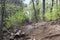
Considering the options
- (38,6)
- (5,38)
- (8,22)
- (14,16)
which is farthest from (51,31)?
(38,6)

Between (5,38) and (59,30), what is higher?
(59,30)

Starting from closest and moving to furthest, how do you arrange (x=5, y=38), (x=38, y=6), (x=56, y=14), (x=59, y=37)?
(x=59, y=37)
(x=5, y=38)
(x=56, y=14)
(x=38, y=6)

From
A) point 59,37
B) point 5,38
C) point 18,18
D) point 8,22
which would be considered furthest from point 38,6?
point 59,37

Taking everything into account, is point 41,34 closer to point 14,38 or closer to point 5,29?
point 14,38

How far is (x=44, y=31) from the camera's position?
11672 mm

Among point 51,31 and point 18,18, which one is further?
point 18,18

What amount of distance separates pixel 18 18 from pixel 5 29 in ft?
8.82

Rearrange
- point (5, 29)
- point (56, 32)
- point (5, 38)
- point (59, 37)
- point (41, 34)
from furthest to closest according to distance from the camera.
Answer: point (5, 29), point (5, 38), point (41, 34), point (56, 32), point (59, 37)

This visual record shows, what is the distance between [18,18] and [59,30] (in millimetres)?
7248

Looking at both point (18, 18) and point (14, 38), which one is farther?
point (18, 18)

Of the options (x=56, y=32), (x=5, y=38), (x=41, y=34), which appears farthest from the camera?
(x=5, y=38)

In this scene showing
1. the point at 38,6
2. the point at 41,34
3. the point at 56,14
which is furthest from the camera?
the point at 38,6

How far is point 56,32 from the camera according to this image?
10.6 metres

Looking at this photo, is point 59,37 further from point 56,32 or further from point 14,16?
point 14,16
